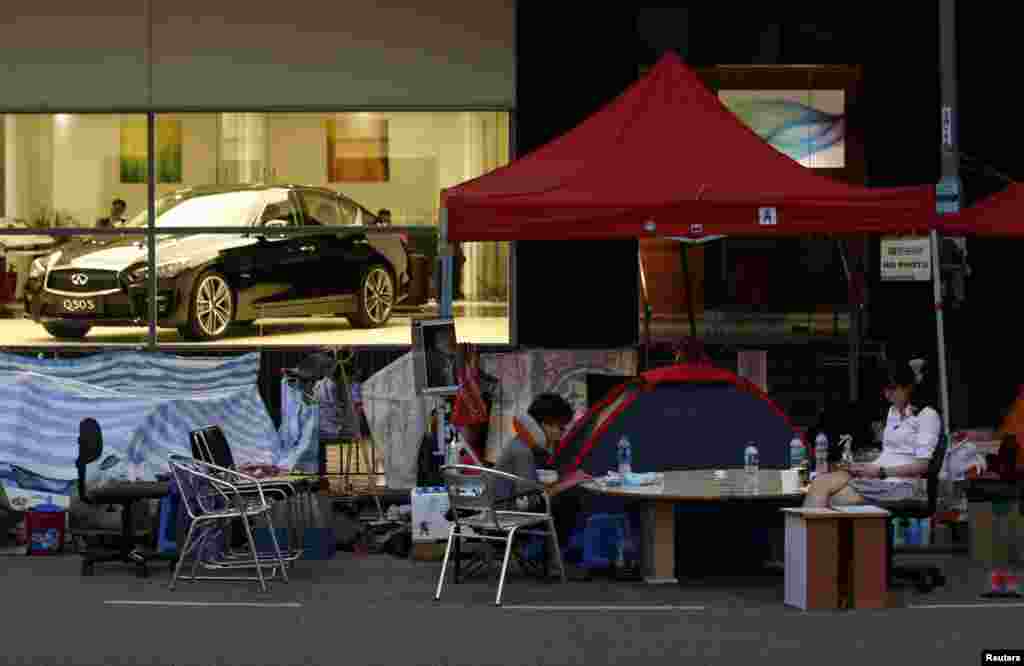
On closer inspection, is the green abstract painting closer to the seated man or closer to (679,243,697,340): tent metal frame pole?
(679,243,697,340): tent metal frame pole

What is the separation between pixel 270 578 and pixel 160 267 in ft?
23.4

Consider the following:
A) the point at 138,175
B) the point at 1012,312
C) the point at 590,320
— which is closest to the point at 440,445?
the point at 590,320

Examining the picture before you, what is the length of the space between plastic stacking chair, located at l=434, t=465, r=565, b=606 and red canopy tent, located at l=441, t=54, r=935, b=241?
2.31 metres

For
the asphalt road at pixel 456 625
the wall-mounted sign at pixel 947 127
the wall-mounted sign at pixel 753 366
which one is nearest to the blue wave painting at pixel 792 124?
the wall-mounted sign at pixel 753 366

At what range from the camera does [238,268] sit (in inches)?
819

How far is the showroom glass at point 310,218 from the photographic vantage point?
20812 millimetres

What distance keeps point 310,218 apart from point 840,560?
9364 millimetres

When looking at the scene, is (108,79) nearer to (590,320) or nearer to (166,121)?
(166,121)

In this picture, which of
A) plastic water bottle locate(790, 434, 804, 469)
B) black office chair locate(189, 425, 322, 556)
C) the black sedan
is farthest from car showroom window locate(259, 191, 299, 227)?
plastic water bottle locate(790, 434, 804, 469)

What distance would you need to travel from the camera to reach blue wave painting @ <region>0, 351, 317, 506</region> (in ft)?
55.0

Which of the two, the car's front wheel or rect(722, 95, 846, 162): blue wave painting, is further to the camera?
rect(722, 95, 846, 162): blue wave painting

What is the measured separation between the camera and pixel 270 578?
14.5 m

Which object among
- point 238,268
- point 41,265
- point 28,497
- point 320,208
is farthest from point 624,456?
point 41,265

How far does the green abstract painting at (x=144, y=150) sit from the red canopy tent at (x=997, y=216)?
26.8ft
